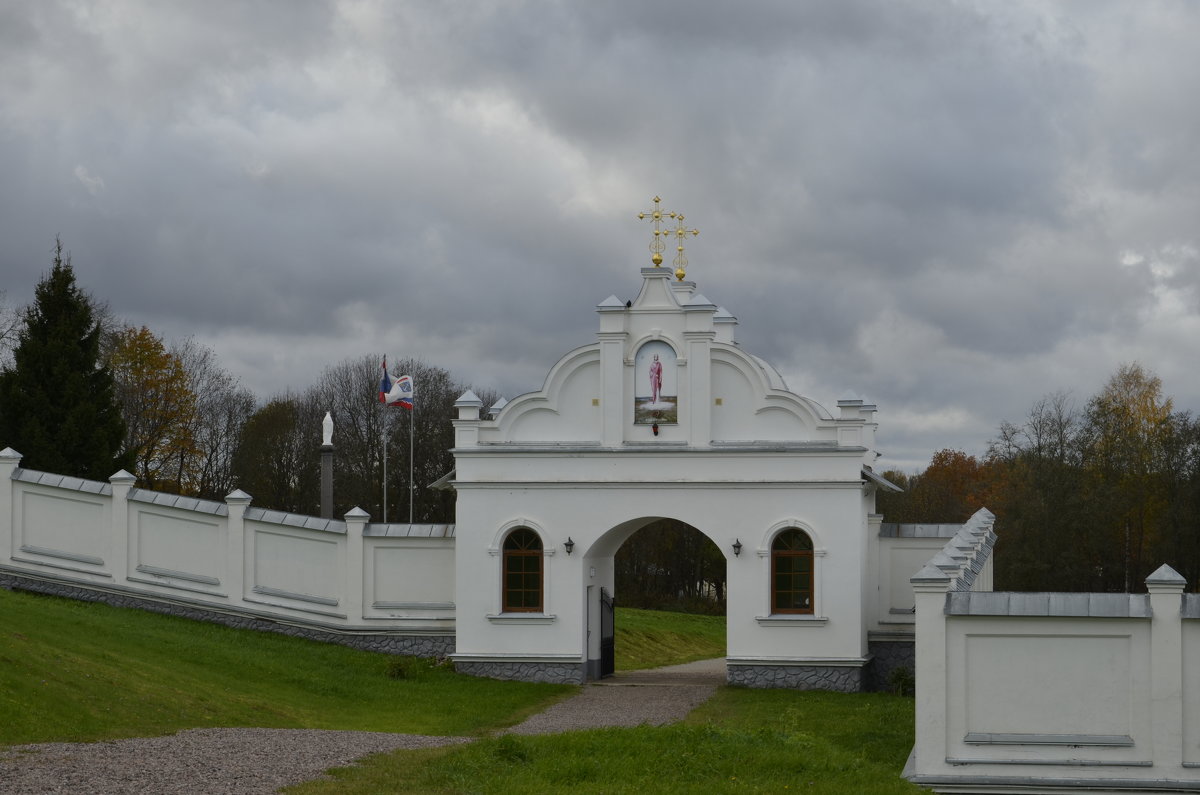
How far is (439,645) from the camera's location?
84.8 ft

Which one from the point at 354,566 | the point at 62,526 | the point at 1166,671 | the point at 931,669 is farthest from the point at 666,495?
the point at 1166,671

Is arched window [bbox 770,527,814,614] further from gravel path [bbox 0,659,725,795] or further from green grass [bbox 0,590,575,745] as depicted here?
gravel path [bbox 0,659,725,795]

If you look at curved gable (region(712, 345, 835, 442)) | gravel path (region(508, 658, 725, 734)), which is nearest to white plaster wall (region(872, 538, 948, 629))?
curved gable (region(712, 345, 835, 442))

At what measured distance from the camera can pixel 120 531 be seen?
26.5 m

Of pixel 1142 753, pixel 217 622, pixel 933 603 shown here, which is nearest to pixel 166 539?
pixel 217 622

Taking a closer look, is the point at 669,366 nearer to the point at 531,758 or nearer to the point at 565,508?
the point at 565,508

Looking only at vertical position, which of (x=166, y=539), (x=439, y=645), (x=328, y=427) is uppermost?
(x=328, y=427)

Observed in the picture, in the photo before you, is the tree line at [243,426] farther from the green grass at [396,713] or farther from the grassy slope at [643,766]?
the grassy slope at [643,766]

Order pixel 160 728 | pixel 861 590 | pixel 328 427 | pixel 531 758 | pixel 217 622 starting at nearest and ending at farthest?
1. pixel 531 758
2. pixel 160 728
3. pixel 861 590
4. pixel 217 622
5. pixel 328 427


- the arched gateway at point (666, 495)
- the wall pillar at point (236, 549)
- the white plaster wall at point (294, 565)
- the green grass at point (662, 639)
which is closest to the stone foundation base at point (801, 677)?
the arched gateway at point (666, 495)

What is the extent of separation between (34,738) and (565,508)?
12038 mm

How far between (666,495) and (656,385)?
1.92 metres

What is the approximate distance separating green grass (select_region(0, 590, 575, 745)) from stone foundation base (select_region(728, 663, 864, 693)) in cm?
305

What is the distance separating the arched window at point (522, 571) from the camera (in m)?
25.3
